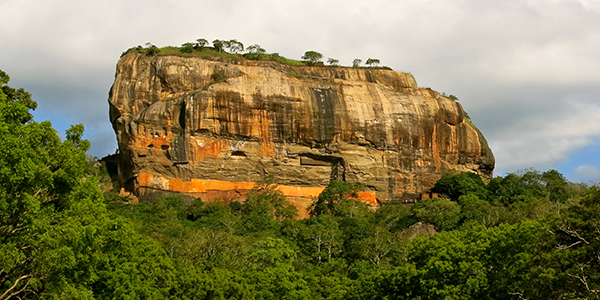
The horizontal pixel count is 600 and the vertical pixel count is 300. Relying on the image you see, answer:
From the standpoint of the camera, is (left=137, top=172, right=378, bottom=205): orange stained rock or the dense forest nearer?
the dense forest

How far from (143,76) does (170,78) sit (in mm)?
2457

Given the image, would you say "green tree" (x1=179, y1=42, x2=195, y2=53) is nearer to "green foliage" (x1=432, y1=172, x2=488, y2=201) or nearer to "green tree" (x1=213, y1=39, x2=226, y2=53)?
"green tree" (x1=213, y1=39, x2=226, y2=53)

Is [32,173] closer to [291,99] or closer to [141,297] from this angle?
[141,297]

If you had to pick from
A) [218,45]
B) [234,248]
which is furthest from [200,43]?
[234,248]

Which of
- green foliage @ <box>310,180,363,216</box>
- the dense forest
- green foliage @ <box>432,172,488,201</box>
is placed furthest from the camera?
green foliage @ <box>432,172,488,201</box>

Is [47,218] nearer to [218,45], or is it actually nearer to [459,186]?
[459,186]

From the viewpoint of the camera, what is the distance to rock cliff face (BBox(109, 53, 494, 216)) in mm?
56062

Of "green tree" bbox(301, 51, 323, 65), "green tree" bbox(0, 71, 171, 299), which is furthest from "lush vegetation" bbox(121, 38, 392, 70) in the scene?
"green tree" bbox(0, 71, 171, 299)

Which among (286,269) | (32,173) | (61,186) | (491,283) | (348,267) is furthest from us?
(348,267)

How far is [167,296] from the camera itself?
85.9 ft

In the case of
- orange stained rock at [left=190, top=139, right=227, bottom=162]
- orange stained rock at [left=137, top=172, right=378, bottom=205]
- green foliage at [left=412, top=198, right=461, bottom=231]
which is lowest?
green foliage at [left=412, top=198, right=461, bottom=231]

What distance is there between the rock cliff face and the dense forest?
17.4ft

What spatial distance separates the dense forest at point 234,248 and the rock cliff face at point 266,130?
5306mm

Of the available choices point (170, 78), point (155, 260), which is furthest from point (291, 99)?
point (155, 260)
